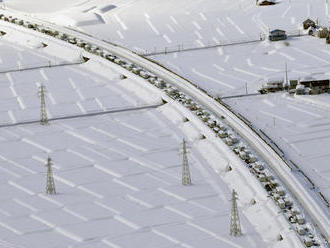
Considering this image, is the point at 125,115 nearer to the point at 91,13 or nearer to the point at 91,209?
the point at 91,209

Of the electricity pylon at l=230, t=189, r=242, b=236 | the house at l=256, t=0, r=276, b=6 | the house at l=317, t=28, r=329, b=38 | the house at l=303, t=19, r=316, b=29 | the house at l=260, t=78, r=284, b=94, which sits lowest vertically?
the electricity pylon at l=230, t=189, r=242, b=236

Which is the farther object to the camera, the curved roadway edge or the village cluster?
the village cluster

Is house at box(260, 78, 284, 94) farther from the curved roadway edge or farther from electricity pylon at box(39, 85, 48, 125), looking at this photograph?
electricity pylon at box(39, 85, 48, 125)

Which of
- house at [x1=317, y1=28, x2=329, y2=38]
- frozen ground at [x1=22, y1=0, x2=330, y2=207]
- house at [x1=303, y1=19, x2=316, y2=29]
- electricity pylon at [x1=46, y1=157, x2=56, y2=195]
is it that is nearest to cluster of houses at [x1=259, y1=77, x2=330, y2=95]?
frozen ground at [x1=22, y1=0, x2=330, y2=207]

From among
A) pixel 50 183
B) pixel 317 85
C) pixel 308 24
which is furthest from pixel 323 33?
pixel 50 183

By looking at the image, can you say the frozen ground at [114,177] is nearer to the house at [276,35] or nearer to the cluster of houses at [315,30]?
the house at [276,35]

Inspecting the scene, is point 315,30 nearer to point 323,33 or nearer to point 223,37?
point 323,33

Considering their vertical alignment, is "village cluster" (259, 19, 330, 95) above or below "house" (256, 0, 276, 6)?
below

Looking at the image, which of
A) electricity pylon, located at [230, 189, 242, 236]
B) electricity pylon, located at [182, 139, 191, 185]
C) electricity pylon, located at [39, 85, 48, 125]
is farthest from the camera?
electricity pylon, located at [39, 85, 48, 125]
